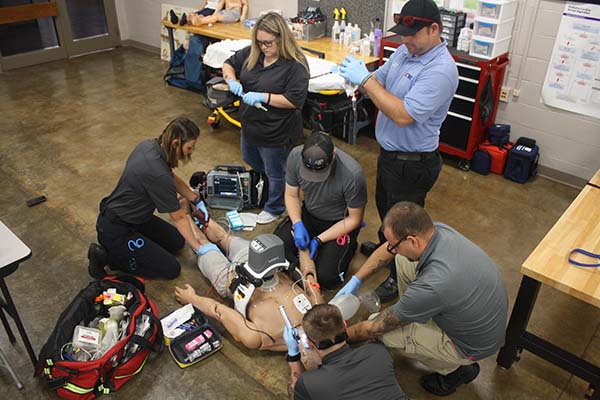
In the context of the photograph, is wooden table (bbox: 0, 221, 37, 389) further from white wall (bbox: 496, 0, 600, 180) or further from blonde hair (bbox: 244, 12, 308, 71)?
white wall (bbox: 496, 0, 600, 180)

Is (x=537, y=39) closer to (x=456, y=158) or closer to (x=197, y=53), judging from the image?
(x=456, y=158)

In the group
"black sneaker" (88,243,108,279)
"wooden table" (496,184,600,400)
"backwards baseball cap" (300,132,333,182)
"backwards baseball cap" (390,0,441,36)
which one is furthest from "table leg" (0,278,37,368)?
"wooden table" (496,184,600,400)

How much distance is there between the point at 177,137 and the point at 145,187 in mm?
341

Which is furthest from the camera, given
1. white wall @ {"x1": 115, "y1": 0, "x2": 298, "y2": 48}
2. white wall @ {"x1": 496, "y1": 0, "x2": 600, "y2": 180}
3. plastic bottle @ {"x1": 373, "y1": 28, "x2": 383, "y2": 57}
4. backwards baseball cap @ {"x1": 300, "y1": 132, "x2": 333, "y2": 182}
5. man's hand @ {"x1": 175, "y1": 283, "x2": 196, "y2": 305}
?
white wall @ {"x1": 115, "y1": 0, "x2": 298, "y2": 48}

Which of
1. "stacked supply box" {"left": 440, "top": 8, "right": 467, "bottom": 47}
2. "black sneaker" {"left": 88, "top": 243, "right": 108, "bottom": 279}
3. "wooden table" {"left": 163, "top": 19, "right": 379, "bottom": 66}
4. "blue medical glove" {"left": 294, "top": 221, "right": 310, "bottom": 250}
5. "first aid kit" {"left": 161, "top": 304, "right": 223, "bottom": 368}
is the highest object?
"stacked supply box" {"left": 440, "top": 8, "right": 467, "bottom": 47}

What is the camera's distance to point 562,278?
2.06 metres

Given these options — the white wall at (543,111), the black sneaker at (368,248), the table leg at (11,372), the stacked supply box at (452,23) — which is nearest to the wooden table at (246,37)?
the stacked supply box at (452,23)

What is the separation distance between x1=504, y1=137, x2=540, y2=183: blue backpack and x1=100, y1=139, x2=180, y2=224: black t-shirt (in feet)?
9.04

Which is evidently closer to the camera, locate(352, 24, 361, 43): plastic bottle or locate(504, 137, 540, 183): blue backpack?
locate(504, 137, 540, 183): blue backpack

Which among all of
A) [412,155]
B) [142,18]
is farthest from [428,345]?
[142,18]

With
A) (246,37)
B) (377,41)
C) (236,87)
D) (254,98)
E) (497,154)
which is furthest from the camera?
(246,37)

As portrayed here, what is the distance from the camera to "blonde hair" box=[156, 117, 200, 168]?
268 centimetres

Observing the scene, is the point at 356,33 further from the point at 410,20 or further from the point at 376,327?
the point at 376,327

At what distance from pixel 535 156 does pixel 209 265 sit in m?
2.77
